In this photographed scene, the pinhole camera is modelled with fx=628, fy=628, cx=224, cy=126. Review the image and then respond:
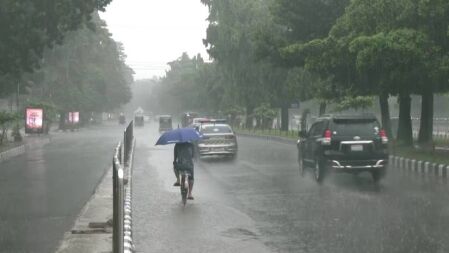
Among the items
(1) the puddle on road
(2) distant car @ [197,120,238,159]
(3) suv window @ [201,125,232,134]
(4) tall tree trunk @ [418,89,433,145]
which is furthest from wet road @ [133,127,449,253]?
(4) tall tree trunk @ [418,89,433,145]

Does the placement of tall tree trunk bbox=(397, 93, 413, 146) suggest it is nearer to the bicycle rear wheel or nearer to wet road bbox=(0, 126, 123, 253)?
wet road bbox=(0, 126, 123, 253)

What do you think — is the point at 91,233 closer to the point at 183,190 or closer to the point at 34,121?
the point at 183,190

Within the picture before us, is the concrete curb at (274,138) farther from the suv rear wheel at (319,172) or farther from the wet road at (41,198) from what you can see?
the suv rear wheel at (319,172)

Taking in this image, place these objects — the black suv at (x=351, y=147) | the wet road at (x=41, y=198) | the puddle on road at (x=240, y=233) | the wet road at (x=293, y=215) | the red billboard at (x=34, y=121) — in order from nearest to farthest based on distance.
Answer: the wet road at (x=293, y=215)
the puddle on road at (x=240, y=233)
the wet road at (x=41, y=198)
the black suv at (x=351, y=147)
the red billboard at (x=34, y=121)

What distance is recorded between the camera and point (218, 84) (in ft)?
227

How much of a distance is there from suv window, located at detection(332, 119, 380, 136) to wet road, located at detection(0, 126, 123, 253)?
21.2ft

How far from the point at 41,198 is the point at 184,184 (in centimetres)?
339

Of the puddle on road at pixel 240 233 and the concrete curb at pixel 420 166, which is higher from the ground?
the concrete curb at pixel 420 166

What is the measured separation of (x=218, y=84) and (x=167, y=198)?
5575cm

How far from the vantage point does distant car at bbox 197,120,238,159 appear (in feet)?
83.8

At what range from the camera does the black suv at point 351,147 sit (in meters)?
16.0

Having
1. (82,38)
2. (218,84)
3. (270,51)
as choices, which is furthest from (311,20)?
(82,38)

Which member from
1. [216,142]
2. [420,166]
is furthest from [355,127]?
[216,142]

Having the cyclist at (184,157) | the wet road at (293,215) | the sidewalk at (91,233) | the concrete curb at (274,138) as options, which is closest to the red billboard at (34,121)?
the concrete curb at (274,138)
